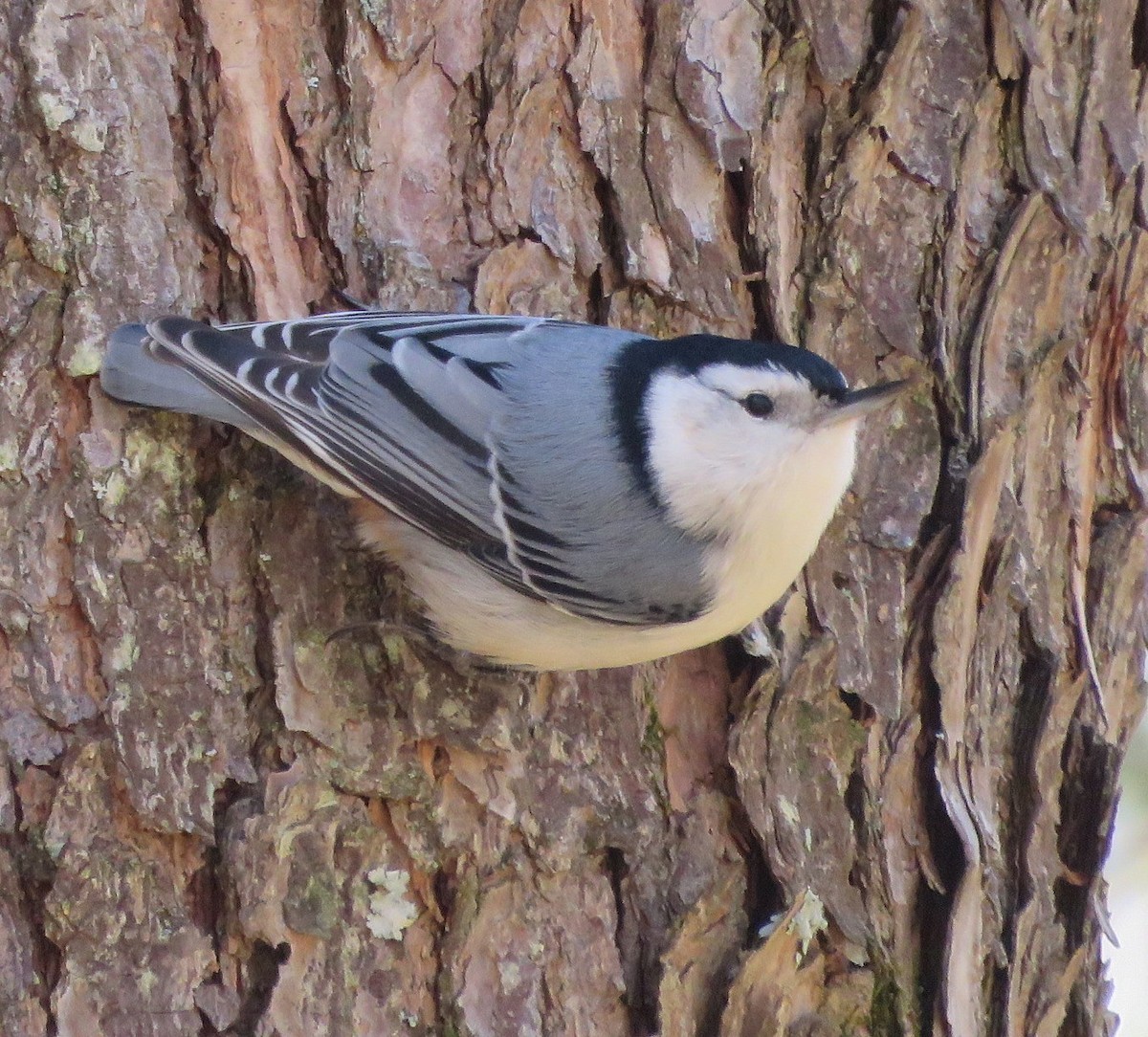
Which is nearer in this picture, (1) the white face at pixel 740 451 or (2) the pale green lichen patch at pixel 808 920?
(1) the white face at pixel 740 451

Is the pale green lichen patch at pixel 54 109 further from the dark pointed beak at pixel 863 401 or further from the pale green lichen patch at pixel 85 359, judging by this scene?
the dark pointed beak at pixel 863 401

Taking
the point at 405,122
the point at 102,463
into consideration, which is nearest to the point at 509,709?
the point at 102,463

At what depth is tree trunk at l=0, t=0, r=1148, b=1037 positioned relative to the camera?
1.55m

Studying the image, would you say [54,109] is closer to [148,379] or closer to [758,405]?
[148,379]

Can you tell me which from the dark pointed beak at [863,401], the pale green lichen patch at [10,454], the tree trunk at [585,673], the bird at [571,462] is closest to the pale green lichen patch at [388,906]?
the tree trunk at [585,673]

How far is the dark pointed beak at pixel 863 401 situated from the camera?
1539mm

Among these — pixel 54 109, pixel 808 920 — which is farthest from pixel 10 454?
pixel 808 920

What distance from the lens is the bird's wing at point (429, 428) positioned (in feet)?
5.22

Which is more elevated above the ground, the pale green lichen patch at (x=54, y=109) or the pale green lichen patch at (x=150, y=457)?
the pale green lichen patch at (x=54, y=109)

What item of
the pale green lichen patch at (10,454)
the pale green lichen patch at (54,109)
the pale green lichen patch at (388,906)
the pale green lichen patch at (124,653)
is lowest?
the pale green lichen patch at (388,906)

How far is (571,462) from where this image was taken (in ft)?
5.36

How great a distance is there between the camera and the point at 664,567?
1.62 m

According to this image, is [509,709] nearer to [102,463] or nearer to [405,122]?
[102,463]

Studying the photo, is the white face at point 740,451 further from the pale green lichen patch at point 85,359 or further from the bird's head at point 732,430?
the pale green lichen patch at point 85,359
